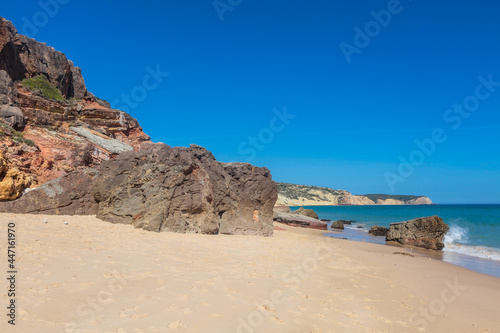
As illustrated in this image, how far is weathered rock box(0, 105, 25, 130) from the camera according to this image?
15.7 meters

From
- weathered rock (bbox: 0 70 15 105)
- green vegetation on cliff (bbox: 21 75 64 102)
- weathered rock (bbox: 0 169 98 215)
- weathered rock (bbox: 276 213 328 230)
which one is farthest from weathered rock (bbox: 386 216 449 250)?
green vegetation on cliff (bbox: 21 75 64 102)

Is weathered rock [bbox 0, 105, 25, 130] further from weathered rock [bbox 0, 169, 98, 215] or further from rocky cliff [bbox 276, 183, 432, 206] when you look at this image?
rocky cliff [bbox 276, 183, 432, 206]

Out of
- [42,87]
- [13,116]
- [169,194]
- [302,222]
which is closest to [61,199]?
[169,194]

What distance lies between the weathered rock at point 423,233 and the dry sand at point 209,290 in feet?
26.1

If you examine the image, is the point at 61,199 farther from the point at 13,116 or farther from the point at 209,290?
the point at 209,290

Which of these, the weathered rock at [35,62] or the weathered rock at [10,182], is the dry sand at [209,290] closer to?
the weathered rock at [10,182]

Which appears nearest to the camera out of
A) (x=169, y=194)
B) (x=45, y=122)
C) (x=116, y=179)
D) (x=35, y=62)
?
(x=169, y=194)

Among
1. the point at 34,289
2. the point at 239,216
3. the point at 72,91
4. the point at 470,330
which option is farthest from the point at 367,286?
the point at 72,91

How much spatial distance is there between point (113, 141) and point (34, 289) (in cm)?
1819

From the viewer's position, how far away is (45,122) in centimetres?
1842

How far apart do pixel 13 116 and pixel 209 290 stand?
54.8ft

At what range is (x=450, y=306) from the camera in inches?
242

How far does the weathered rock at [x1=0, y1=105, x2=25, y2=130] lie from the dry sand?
9.18 m

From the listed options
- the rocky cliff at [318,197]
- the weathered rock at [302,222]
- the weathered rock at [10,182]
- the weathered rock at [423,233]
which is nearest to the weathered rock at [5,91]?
the weathered rock at [10,182]
